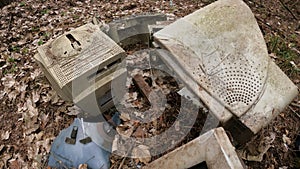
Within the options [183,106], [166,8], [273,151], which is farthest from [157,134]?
[166,8]

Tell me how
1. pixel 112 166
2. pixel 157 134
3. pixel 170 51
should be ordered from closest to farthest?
1. pixel 170 51
2. pixel 112 166
3. pixel 157 134

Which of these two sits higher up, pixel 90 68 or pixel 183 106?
pixel 90 68

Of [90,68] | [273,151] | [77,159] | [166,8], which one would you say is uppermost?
[90,68]

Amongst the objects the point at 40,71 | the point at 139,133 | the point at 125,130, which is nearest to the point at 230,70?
the point at 139,133

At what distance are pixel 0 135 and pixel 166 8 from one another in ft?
11.6

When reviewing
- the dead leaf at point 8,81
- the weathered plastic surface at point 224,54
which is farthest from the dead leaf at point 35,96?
the weathered plastic surface at point 224,54

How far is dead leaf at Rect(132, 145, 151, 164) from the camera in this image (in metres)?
2.91

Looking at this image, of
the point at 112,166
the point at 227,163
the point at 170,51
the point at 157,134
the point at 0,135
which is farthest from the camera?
the point at 0,135

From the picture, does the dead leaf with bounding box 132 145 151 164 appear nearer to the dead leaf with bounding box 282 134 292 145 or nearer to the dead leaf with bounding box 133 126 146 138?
the dead leaf with bounding box 133 126 146 138

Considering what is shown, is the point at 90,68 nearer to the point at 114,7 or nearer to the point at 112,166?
the point at 112,166

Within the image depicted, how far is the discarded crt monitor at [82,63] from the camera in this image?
8.78ft

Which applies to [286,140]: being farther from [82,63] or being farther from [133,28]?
[133,28]

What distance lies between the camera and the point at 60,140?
282 cm

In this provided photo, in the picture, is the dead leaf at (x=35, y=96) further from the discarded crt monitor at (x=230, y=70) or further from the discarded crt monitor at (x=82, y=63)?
the discarded crt monitor at (x=230, y=70)
